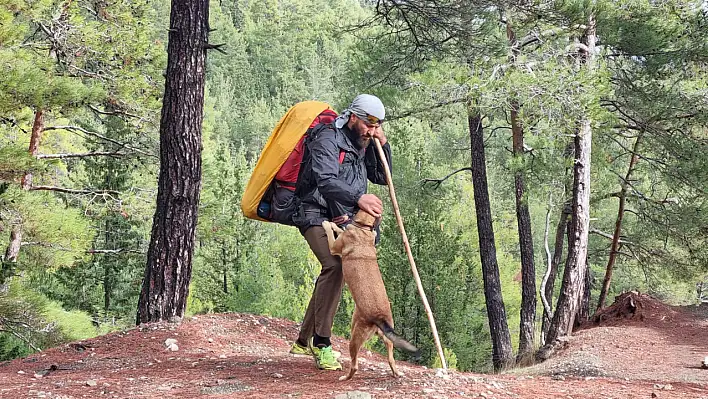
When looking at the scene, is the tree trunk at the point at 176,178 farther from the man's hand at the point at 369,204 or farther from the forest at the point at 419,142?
the man's hand at the point at 369,204

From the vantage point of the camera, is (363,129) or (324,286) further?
(324,286)

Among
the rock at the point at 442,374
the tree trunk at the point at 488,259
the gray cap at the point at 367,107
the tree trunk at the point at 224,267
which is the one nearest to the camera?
the rock at the point at 442,374

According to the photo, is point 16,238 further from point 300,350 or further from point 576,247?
point 576,247

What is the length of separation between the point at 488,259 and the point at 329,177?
9969 millimetres

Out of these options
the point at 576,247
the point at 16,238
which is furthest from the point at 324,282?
the point at 16,238

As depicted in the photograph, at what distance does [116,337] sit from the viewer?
616cm

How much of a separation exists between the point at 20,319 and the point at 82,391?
469 cm

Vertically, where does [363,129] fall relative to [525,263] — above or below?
above

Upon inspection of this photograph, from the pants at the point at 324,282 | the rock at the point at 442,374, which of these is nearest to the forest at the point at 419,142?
the pants at the point at 324,282

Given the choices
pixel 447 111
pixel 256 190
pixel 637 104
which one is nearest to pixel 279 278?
pixel 447 111

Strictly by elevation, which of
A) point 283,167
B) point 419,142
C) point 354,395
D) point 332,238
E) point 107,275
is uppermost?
point 419,142

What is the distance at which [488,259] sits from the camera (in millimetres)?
13812

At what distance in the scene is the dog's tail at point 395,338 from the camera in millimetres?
3952

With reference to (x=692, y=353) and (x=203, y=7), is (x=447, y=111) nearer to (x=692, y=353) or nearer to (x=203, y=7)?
(x=692, y=353)
